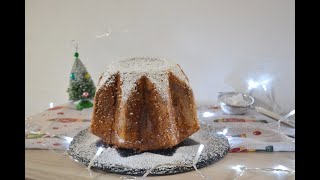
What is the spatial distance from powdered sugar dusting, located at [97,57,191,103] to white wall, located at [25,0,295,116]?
461 mm

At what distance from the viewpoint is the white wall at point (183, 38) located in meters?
1.06

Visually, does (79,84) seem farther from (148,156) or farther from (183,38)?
(148,156)

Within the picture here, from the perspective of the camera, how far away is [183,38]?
1.15 m

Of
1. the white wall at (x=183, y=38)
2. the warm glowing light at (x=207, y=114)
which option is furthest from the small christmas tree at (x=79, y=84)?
the warm glowing light at (x=207, y=114)

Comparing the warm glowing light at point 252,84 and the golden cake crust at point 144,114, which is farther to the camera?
the warm glowing light at point 252,84

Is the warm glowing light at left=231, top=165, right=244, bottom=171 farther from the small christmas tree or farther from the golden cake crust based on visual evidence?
the small christmas tree

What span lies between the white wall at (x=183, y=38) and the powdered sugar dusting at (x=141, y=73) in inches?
18.1

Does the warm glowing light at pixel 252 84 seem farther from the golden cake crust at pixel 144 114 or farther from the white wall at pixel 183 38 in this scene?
the golden cake crust at pixel 144 114

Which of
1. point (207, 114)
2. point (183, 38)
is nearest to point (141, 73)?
point (207, 114)

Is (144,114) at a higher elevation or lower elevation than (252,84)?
lower

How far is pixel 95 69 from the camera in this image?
130 centimetres

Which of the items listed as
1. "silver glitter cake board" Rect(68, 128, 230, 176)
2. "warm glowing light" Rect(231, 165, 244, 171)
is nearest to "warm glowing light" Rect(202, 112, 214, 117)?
"silver glitter cake board" Rect(68, 128, 230, 176)

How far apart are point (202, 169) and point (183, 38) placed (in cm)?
64
